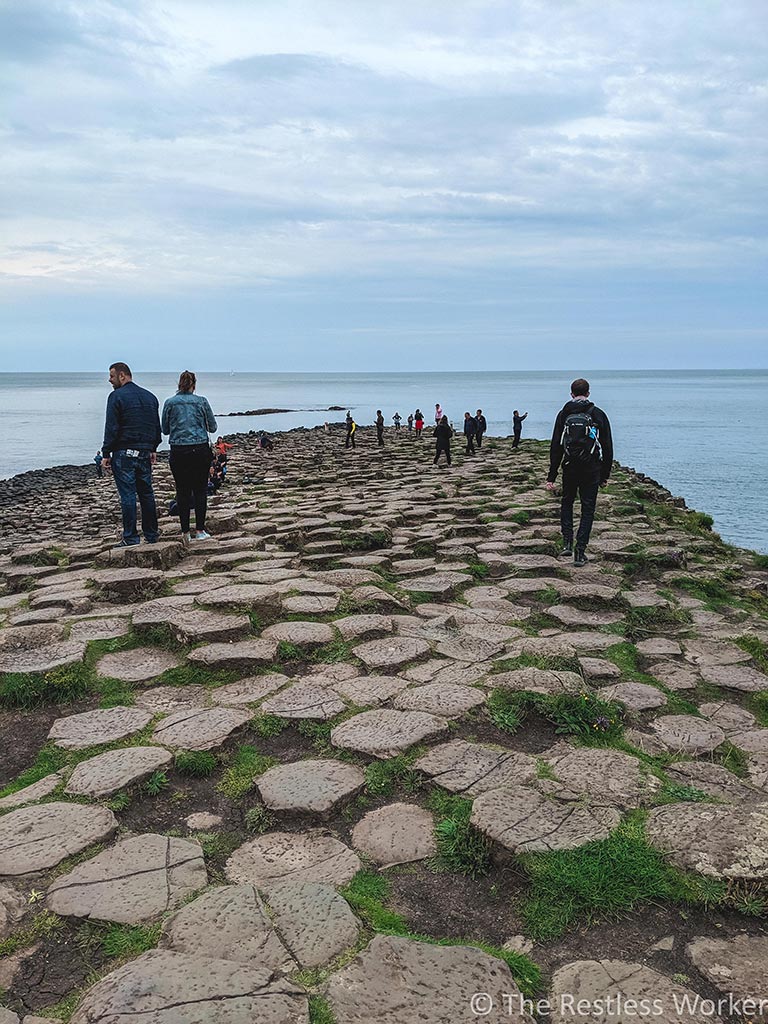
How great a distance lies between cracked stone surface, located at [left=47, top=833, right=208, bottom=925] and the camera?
8.27 feet

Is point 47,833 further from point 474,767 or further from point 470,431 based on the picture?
point 470,431

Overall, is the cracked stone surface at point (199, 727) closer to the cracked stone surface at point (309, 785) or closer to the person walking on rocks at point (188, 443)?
the cracked stone surface at point (309, 785)

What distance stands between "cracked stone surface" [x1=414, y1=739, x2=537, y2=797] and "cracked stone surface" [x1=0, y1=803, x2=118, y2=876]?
4.68 feet

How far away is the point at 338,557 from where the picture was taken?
754 centimetres

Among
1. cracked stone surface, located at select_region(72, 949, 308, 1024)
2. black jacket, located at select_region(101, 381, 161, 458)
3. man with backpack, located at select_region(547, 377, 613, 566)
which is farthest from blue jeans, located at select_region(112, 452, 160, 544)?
cracked stone surface, located at select_region(72, 949, 308, 1024)

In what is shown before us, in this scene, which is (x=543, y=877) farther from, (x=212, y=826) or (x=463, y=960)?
(x=212, y=826)

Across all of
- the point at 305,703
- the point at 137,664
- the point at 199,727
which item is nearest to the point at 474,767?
the point at 305,703

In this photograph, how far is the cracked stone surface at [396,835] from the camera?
9.40 feet

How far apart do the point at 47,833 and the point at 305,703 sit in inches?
59.9

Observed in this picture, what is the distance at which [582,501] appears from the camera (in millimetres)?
7836

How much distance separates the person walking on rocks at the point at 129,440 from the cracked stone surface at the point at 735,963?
6.63 metres

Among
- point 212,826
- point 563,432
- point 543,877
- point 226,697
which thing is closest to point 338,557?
point 563,432

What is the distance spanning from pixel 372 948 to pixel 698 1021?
96 centimetres

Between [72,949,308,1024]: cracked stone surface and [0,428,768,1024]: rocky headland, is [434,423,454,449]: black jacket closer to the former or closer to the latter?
[0,428,768,1024]: rocky headland
